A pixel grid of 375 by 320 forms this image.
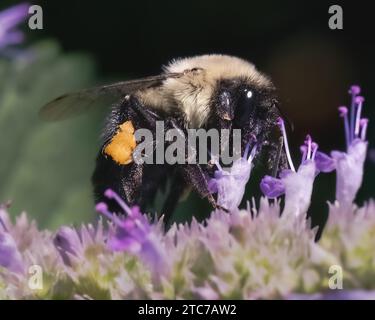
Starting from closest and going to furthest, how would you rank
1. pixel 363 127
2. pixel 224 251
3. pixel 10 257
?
1. pixel 224 251
2. pixel 10 257
3. pixel 363 127

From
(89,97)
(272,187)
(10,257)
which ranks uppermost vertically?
(89,97)

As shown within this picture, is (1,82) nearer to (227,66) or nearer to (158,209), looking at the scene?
(158,209)

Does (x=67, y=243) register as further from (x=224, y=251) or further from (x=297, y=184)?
(x=297, y=184)

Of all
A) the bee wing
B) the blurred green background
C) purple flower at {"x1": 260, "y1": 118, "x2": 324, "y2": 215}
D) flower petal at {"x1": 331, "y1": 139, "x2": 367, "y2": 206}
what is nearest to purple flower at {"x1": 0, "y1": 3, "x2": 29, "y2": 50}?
the bee wing

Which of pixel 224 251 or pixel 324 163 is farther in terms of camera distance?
pixel 324 163

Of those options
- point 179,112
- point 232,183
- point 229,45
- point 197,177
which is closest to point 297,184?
point 232,183

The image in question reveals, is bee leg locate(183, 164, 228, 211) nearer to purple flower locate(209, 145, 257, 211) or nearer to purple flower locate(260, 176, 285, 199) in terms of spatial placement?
purple flower locate(209, 145, 257, 211)

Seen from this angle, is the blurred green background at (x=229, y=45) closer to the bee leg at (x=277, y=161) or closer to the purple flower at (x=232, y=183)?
the bee leg at (x=277, y=161)
